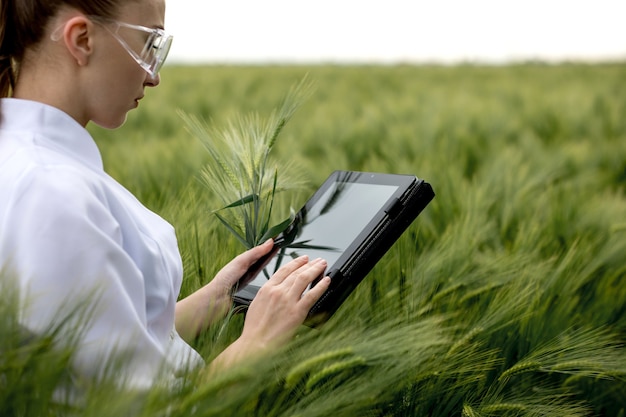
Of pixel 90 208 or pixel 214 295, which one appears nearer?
pixel 90 208

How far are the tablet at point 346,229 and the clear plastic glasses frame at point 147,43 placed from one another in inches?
12.0

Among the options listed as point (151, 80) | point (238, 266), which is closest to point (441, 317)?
point (238, 266)

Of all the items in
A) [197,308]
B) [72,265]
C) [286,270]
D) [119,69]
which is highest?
[119,69]

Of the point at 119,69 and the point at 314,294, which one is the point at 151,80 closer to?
the point at 119,69

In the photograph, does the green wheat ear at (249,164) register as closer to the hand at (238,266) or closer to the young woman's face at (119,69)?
the hand at (238,266)

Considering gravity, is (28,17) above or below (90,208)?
above

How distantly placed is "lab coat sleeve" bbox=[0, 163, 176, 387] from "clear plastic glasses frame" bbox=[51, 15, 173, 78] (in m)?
0.16

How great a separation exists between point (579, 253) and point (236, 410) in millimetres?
1038

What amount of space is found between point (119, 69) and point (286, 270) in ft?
0.97

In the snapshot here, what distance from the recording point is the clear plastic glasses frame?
812 mm

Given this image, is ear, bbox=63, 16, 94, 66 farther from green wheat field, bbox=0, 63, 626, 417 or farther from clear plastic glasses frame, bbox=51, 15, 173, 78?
green wheat field, bbox=0, 63, 626, 417

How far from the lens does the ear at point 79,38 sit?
0.79 m

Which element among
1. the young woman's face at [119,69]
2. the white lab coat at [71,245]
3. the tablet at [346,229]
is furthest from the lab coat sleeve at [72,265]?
the tablet at [346,229]

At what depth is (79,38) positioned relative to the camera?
797 mm
